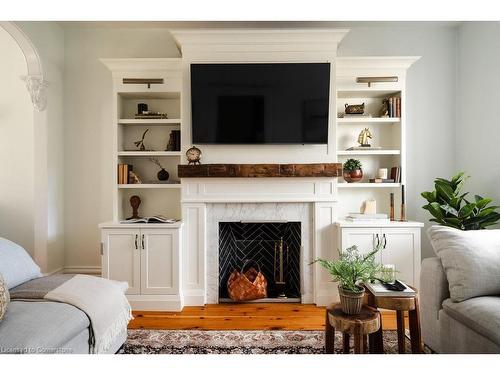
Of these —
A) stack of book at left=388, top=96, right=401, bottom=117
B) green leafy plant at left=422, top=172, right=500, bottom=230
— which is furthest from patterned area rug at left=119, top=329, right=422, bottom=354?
stack of book at left=388, top=96, right=401, bottom=117

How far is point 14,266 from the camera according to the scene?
2.21 meters

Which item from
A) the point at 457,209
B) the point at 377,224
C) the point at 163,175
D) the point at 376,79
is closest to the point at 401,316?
the point at 377,224

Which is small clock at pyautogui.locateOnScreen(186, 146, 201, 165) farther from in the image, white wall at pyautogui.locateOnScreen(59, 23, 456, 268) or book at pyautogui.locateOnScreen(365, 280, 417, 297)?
book at pyautogui.locateOnScreen(365, 280, 417, 297)

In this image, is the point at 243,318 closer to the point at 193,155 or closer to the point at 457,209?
the point at 193,155

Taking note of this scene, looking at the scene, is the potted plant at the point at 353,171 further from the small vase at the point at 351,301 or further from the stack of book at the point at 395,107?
the small vase at the point at 351,301

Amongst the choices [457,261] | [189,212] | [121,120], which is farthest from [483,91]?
[121,120]

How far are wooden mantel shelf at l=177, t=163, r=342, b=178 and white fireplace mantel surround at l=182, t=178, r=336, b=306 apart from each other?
87 mm

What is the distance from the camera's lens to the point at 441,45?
3.91 metres

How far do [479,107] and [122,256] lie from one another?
371cm

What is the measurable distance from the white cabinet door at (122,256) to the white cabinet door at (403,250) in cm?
228

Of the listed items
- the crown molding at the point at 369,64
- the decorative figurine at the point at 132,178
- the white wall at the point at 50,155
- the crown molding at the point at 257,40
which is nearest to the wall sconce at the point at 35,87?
the white wall at the point at 50,155

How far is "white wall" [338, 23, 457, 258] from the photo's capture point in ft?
12.8

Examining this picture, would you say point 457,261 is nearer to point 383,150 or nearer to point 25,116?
point 383,150
